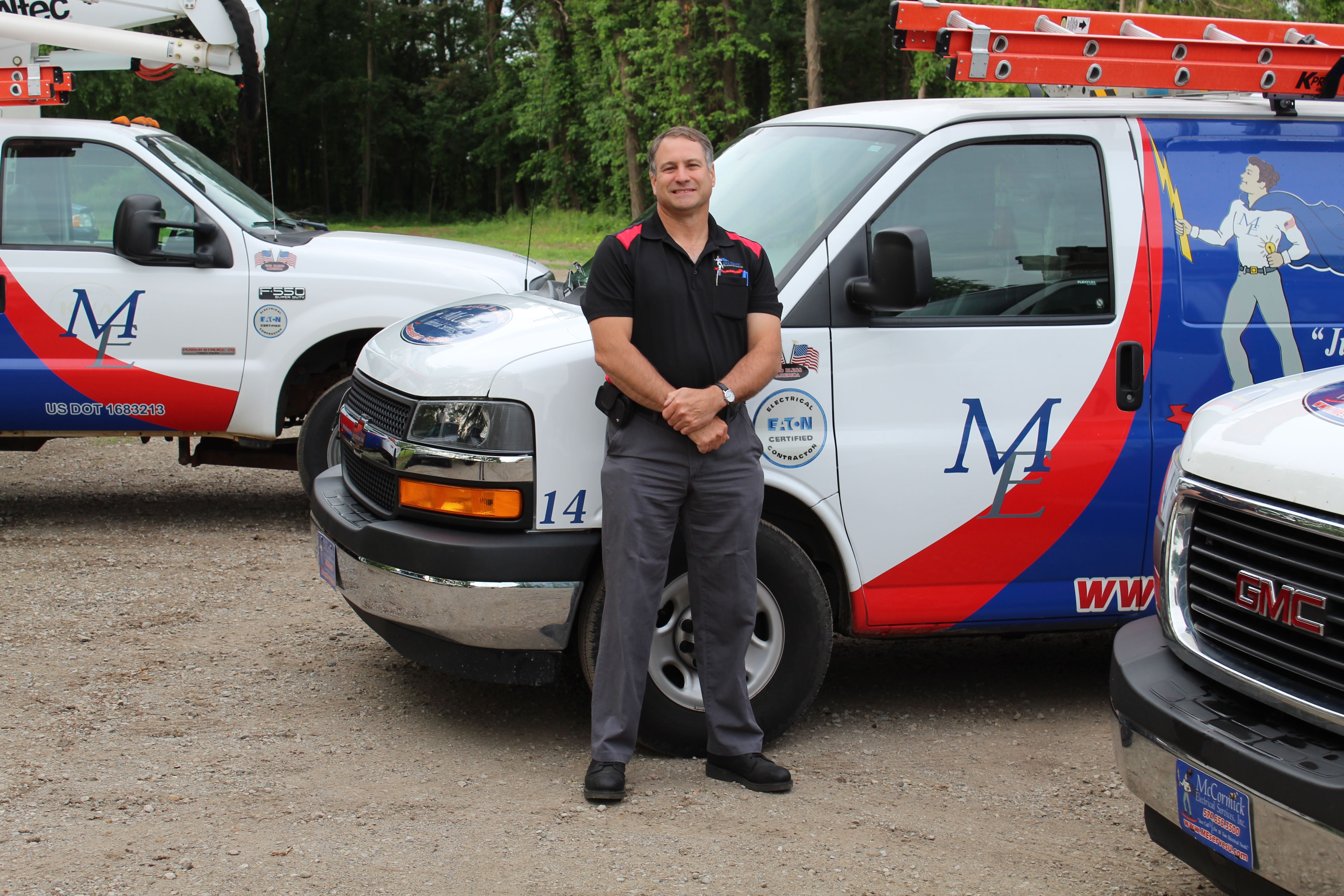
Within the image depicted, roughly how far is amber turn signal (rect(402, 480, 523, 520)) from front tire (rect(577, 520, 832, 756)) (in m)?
0.36

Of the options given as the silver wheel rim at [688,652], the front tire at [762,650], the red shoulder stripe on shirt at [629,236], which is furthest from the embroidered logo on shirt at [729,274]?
the silver wheel rim at [688,652]

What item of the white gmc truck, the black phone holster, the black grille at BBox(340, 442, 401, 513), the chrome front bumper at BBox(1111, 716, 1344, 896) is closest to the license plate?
the black grille at BBox(340, 442, 401, 513)

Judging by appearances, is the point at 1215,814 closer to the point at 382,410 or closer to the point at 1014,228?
the point at 1014,228

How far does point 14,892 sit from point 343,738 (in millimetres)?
1248

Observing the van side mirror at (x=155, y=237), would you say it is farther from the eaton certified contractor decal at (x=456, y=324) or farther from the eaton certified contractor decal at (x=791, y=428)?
the eaton certified contractor decal at (x=791, y=428)

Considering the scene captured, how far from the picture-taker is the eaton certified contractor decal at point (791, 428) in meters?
4.09

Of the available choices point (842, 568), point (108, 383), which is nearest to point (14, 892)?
point (842, 568)

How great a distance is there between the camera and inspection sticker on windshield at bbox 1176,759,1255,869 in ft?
8.75

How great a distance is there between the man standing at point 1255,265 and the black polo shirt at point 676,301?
1.58m

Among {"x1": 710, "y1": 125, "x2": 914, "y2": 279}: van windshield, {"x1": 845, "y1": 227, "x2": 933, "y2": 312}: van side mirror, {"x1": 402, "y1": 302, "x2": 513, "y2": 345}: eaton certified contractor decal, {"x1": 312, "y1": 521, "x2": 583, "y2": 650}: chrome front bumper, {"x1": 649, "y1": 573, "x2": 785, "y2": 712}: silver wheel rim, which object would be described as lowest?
{"x1": 649, "y1": 573, "x2": 785, "y2": 712}: silver wheel rim

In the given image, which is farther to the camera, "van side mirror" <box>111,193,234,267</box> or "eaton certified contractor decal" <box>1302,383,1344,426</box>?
"van side mirror" <box>111,193,234,267</box>

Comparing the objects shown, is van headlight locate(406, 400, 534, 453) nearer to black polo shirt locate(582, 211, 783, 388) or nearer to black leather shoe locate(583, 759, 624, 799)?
black polo shirt locate(582, 211, 783, 388)

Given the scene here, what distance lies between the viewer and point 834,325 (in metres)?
4.12

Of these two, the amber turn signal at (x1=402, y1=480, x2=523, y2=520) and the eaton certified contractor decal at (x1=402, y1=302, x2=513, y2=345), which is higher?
the eaton certified contractor decal at (x1=402, y1=302, x2=513, y2=345)
